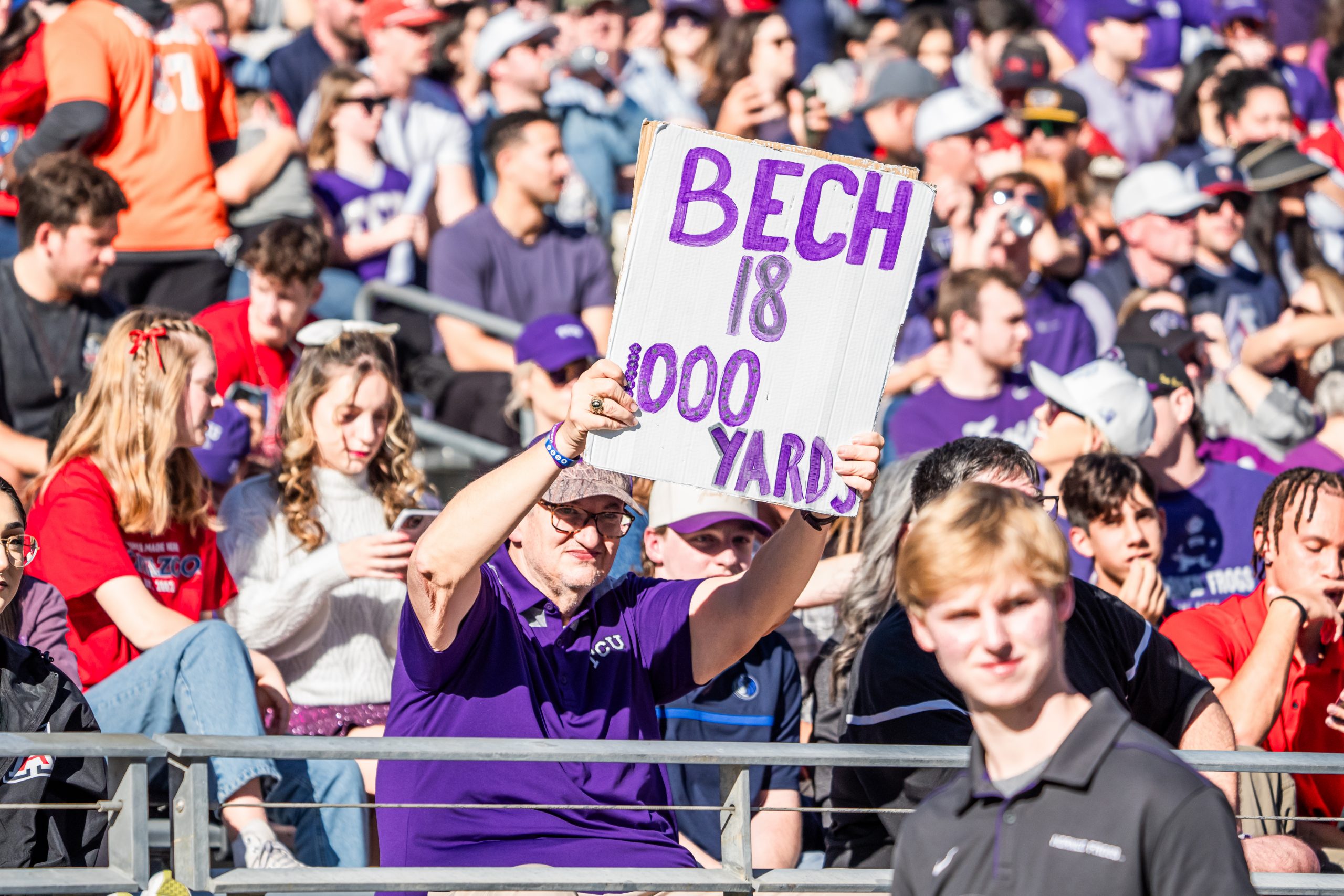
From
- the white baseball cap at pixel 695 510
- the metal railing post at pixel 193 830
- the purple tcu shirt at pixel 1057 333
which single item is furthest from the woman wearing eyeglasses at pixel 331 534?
the purple tcu shirt at pixel 1057 333

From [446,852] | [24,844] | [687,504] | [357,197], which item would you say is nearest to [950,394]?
[687,504]

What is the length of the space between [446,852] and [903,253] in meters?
1.53

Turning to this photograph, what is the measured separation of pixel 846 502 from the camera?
3.40 meters

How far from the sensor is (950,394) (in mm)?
6859

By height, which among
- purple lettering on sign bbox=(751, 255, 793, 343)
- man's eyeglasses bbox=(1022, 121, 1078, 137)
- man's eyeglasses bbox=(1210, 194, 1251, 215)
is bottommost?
purple lettering on sign bbox=(751, 255, 793, 343)

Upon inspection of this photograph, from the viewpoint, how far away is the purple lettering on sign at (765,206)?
3.33 m

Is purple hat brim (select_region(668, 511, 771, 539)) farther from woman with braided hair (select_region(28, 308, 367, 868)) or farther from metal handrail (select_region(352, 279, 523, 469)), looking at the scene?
metal handrail (select_region(352, 279, 523, 469))

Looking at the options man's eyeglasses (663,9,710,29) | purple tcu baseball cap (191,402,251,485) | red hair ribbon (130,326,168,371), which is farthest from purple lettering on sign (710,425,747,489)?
man's eyeglasses (663,9,710,29)

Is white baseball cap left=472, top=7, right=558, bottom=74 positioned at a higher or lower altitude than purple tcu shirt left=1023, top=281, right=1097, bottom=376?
higher

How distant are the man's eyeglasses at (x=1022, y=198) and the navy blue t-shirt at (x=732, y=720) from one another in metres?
4.08

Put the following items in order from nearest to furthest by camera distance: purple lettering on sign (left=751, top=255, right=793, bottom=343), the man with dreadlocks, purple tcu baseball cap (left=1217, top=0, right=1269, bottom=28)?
purple lettering on sign (left=751, top=255, right=793, bottom=343) < the man with dreadlocks < purple tcu baseball cap (left=1217, top=0, right=1269, bottom=28)

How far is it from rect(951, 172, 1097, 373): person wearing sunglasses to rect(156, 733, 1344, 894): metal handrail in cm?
475

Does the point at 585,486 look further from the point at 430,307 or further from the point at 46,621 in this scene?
the point at 430,307

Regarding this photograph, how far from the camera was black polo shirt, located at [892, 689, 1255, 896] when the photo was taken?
224 centimetres
